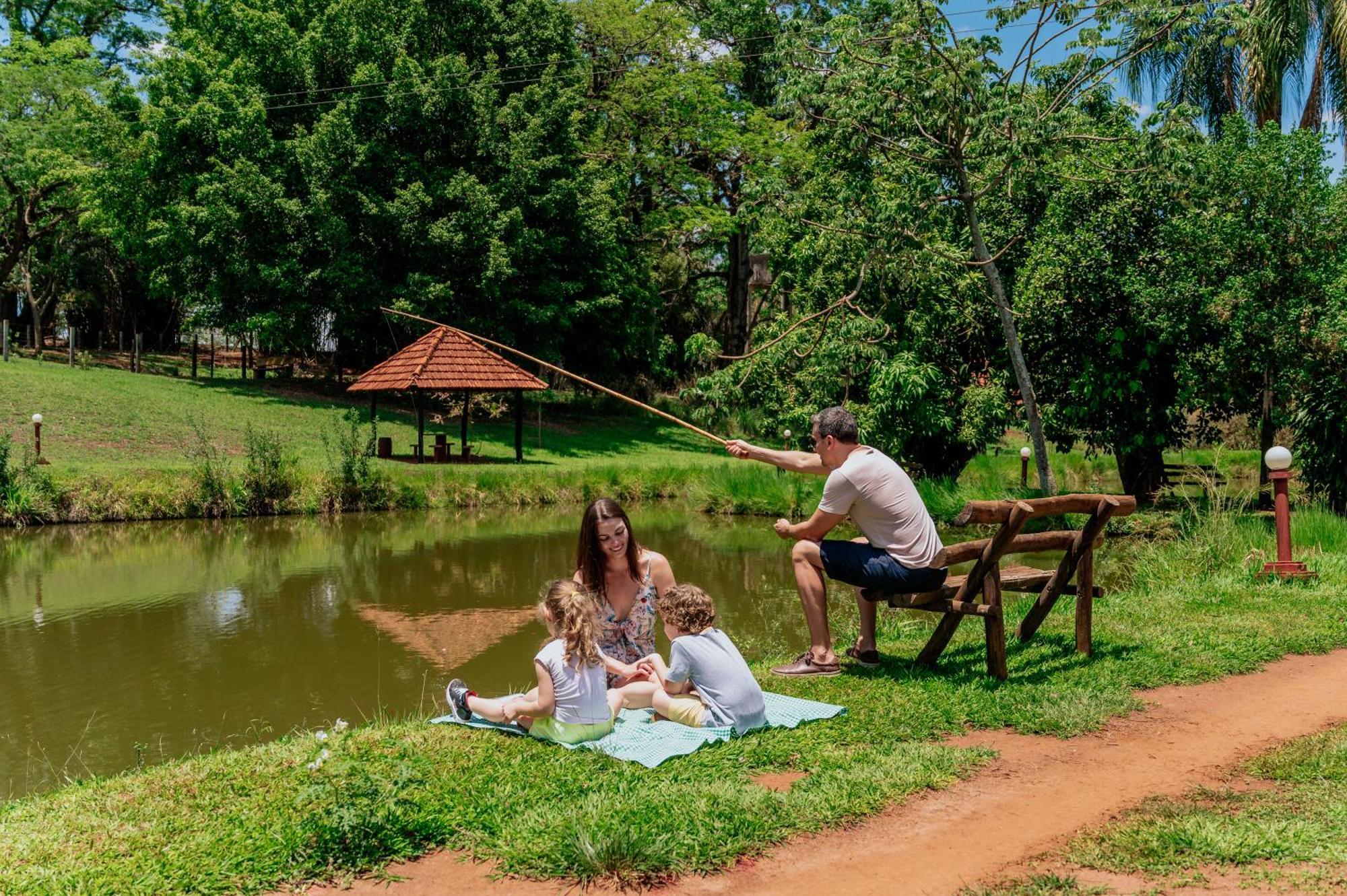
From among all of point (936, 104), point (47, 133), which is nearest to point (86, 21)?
point (47, 133)

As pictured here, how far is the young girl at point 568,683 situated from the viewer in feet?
16.6

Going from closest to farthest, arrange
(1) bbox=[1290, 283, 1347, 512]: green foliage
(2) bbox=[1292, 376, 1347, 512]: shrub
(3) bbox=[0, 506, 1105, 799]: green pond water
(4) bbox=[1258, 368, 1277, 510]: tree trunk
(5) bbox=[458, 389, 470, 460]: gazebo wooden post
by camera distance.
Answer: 1. (3) bbox=[0, 506, 1105, 799]: green pond water
2. (1) bbox=[1290, 283, 1347, 512]: green foliage
3. (2) bbox=[1292, 376, 1347, 512]: shrub
4. (4) bbox=[1258, 368, 1277, 510]: tree trunk
5. (5) bbox=[458, 389, 470, 460]: gazebo wooden post

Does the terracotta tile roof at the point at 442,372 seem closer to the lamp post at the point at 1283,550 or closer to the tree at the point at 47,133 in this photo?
the tree at the point at 47,133

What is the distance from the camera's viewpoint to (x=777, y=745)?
16.3 ft

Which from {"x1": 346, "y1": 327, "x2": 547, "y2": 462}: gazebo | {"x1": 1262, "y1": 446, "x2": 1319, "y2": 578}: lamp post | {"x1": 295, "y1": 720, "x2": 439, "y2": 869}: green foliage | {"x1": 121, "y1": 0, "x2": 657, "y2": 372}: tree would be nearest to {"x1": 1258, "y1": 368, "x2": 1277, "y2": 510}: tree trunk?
{"x1": 1262, "y1": 446, "x2": 1319, "y2": 578}: lamp post

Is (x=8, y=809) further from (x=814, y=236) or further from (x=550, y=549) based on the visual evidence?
(x=814, y=236)

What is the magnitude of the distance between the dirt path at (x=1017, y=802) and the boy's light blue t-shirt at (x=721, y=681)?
1.03 meters

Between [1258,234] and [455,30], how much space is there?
78.5ft

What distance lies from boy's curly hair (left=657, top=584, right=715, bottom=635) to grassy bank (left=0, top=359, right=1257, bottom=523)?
38.7 ft

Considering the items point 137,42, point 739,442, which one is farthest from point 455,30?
point 739,442

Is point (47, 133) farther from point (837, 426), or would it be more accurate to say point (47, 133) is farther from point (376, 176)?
point (837, 426)

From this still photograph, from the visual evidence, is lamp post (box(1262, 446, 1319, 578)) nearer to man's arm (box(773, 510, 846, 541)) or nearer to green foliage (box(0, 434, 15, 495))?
man's arm (box(773, 510, 846, 541))

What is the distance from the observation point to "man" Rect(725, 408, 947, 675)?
596cm

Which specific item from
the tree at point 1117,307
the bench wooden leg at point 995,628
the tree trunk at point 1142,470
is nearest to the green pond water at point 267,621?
the bench wooden leg at point 995,628
